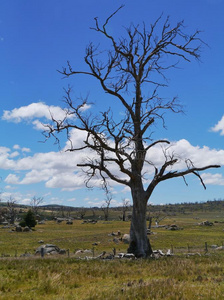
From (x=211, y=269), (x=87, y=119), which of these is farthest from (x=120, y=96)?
(x=211, y=269)

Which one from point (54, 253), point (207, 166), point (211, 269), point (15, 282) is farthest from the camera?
point (54, 253)

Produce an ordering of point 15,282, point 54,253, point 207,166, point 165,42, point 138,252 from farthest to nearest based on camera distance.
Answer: point 54,253 < point 165,42 < point 207,166 < point 138,252 < point 15,282

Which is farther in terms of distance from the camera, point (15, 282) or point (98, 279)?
point (98, 279)

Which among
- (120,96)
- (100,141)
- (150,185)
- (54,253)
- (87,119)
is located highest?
(120,96)

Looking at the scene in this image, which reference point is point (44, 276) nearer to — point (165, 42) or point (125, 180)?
point (125, 180)

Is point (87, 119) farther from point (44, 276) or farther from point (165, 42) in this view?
point (44, 276)

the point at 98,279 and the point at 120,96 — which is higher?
the point at 120,96

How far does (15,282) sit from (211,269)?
824cm

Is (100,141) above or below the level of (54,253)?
above

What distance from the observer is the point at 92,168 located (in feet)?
73.8

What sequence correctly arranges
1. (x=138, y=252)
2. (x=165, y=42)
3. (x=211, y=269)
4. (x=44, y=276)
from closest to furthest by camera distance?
(x=44, y=276)
(x=211, y=269)
(x=138, y=252)
(x=165, y=42)

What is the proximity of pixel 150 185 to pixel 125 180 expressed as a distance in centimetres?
182

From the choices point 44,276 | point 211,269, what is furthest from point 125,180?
point 44,276

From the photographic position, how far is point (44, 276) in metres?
11.5
